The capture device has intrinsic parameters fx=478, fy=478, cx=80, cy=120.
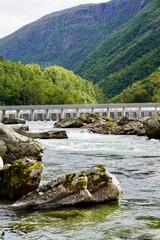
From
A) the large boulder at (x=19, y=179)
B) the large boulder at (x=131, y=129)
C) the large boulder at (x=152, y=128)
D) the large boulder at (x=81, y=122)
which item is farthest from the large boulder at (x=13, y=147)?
the large boulder at (x=81, y=122)

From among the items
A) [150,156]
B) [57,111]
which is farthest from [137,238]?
[57,111]

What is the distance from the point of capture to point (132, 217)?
46.0ft

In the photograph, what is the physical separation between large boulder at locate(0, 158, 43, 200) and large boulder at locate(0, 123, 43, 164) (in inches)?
285

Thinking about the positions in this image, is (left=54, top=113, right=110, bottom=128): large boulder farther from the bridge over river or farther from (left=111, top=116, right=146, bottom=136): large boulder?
the bridge over river

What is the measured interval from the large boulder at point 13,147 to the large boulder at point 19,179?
7.25m

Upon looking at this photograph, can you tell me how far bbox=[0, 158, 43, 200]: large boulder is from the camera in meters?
15.8

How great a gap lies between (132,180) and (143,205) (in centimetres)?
476

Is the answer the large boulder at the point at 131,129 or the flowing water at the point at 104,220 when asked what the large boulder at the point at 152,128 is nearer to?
the large boulder at the point at 131,129

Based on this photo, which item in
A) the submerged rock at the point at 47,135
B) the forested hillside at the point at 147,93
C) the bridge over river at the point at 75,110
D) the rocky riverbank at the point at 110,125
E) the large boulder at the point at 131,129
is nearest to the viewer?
the submerged rock at the point at 47,135

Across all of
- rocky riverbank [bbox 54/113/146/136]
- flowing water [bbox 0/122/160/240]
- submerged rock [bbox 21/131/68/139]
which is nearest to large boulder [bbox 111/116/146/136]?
rocky riverbank [bbox 54/113/146/136]

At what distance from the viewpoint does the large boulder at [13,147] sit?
934 inches

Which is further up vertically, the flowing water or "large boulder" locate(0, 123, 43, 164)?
"large boulder" locate(0, 123, 43, 164)

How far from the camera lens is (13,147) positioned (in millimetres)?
24203

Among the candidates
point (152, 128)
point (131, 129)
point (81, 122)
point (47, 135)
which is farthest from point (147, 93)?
point (47, 135)
